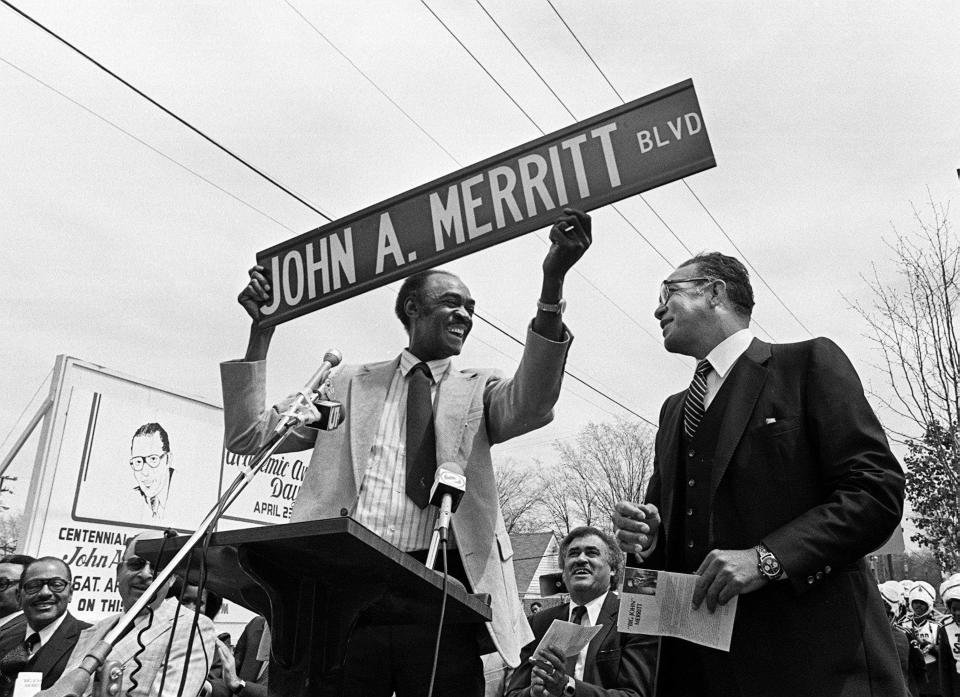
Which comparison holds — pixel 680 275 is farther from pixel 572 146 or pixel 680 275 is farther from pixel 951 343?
pixel 951 343

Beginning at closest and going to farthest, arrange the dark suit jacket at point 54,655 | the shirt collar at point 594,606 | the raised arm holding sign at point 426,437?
the raised arm holding sign at point 426,437
the shirt collar at point 594,606
the dark suit jacket at point 54,655

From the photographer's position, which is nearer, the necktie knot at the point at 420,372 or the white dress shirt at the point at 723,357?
the white dress shirt at the point at 723,357

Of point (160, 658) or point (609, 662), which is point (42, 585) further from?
point (609, 662)

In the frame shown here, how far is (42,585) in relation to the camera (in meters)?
6.19

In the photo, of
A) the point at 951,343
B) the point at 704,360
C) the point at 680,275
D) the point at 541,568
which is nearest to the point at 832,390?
the point at 704,360

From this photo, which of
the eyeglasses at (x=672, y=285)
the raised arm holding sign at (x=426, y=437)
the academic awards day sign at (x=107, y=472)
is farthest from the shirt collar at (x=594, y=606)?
the academic awards day sign at (x=107, y=472)

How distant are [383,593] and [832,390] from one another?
141 centimetres

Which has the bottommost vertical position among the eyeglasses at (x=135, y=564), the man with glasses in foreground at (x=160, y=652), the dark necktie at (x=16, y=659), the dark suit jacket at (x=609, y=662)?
the dark suit jacket at (x=609, y=662)

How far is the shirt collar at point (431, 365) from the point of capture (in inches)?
131

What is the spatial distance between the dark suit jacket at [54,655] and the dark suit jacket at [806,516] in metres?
4.86

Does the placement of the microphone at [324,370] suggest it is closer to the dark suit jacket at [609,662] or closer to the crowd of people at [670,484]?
the crowd of people at [670,484]

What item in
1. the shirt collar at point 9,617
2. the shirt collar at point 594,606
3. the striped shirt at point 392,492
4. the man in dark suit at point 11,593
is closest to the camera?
the striped shirt at point 392,492

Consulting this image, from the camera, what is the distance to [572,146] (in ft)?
9.68

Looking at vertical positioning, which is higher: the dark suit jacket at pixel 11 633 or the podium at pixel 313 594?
the dark suit jacket at pixel 11 633
